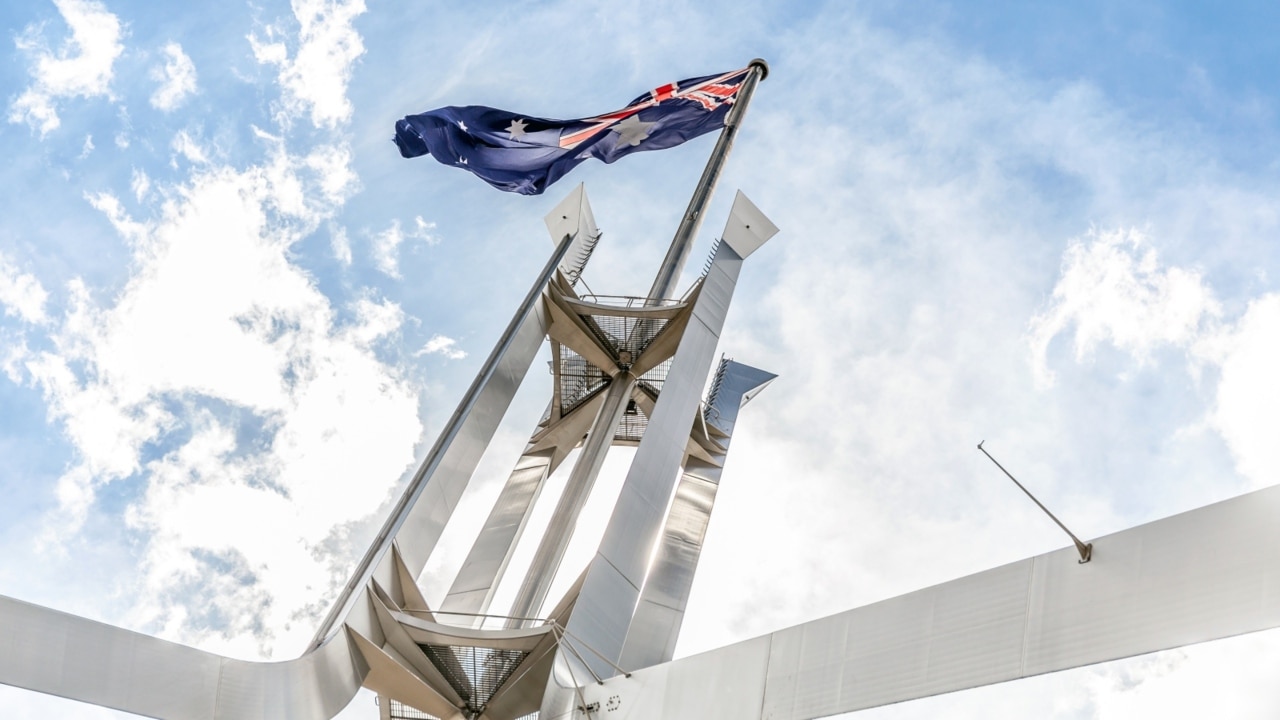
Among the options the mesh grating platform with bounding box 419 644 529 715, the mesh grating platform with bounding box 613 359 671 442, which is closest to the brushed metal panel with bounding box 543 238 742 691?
the mesh grating platform with bounding box 419 644 529 715

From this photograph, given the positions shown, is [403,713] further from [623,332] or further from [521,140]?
[521,140]

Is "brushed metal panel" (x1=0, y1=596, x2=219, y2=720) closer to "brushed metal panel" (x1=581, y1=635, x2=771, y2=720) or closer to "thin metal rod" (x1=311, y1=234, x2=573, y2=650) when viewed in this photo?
"thin metal rod" (x1=311, y1=234, x2=573, y2=650)

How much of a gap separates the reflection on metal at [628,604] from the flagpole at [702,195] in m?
0.08

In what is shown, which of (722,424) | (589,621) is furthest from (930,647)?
(722,424)

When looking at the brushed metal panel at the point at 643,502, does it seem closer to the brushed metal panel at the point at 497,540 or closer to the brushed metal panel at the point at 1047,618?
the brushed metal panel at the point at 1047,618

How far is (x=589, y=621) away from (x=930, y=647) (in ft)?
21.2

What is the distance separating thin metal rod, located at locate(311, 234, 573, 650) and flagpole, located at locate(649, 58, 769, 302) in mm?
3698

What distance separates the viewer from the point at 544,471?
22.4 m

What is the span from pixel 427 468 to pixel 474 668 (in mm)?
3197

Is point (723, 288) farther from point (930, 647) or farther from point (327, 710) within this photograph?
point (930, 647)

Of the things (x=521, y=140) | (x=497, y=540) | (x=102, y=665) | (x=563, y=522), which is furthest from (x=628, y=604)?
(x=521, y=140)

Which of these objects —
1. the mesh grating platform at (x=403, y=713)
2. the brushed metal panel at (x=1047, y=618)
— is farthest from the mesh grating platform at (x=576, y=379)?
the brushed metal panel at (x=1047, y=618)

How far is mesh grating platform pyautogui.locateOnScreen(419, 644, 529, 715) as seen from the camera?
14922 millimetres

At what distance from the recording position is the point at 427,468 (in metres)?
14.7
